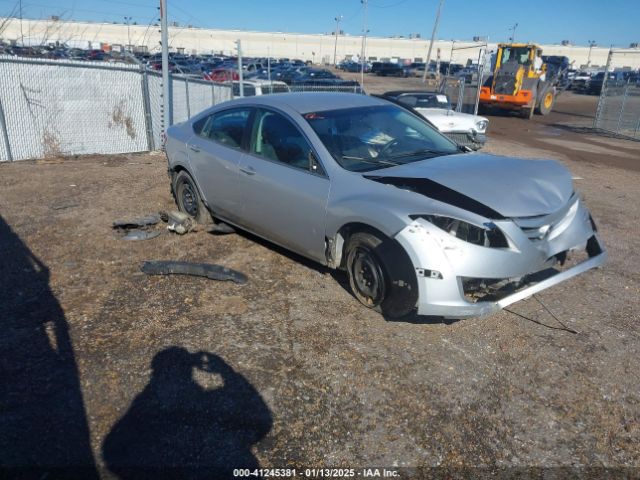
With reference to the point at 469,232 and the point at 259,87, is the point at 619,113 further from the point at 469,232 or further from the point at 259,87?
the point at 469,232

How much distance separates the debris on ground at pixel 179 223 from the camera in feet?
18.1

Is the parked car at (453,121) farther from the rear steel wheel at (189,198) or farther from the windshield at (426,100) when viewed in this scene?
the rear steel wheel at (189,198)

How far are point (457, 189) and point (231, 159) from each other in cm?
236

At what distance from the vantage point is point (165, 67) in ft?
33.7

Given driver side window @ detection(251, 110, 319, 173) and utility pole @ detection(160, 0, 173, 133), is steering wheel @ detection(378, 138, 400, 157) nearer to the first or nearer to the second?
driver side window @ detection(251, 110, 319, 173)

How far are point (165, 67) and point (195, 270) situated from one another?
23.9 feet

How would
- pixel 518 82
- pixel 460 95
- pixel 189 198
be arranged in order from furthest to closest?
pixel 518 82
pixel 460 95
pixel 189 198

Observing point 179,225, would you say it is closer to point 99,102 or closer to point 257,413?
point 257,413

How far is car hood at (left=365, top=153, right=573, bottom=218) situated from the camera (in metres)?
3.36

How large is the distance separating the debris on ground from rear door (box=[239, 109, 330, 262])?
1042 millimetres

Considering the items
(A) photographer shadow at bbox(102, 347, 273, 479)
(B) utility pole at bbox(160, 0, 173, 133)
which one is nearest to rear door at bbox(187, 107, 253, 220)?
(A) photographer shadow at bbox(102, 347, 273, 479)

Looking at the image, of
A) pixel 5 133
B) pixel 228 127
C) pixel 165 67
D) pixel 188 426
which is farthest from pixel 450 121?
pixel 188 426

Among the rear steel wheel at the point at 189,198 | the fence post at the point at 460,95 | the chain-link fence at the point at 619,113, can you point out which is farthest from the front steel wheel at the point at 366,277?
the fence post at the point at 460,95

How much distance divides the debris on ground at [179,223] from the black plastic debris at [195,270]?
921mm
